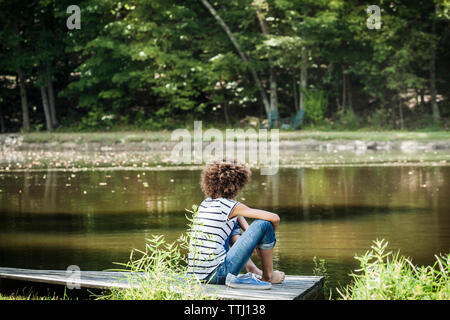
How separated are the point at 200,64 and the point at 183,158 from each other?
901cm

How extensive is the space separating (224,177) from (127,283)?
1097 millimetres

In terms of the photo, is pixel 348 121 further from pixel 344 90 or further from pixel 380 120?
pixel 344 90

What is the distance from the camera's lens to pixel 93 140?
1053 inches

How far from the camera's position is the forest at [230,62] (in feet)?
96.1

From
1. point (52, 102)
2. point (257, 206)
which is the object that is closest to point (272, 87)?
point (52, 102)

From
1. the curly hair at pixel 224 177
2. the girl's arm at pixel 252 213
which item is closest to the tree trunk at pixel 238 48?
the curly hair at pixel 224 177

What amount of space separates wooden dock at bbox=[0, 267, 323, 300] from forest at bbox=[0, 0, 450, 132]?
22.7 meters

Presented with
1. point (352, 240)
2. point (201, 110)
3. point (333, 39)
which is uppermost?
point (333, 39)

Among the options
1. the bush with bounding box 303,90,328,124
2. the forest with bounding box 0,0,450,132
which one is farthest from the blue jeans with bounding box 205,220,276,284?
the bush with bounding box 303,90,328,124

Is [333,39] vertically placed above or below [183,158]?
above

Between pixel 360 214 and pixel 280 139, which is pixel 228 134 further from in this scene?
pixel 360 214

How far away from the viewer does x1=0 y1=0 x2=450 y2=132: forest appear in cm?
2930

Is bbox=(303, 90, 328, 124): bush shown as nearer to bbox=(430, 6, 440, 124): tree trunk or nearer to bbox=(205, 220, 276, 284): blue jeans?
bbox=(430, 6, 440, 124): tree trunk

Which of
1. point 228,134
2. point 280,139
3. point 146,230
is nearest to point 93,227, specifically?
point 146,230
